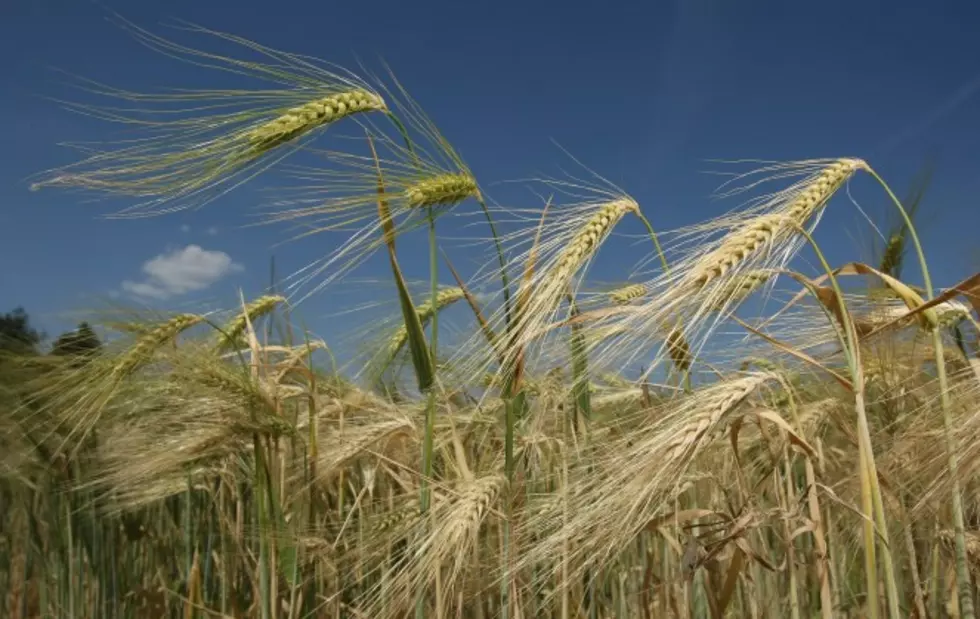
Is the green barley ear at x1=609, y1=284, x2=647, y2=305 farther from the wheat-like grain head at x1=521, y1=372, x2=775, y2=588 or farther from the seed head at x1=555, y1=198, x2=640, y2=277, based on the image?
the wheat-like grain head at x1=521, y1=372, x2=775, y2=588

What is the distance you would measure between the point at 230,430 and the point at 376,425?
0.43 m

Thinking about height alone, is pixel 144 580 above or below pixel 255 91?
below

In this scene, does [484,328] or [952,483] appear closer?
[952,483]

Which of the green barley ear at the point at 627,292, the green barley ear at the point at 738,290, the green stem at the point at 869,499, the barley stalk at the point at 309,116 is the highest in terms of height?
the barley stalk at the point at 309,116

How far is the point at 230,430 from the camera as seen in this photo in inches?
91.1

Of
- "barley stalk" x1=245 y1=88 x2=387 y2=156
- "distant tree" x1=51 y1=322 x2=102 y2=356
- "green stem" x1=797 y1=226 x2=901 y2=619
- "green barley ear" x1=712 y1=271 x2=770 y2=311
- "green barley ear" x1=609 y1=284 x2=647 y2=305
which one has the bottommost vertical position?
"green stem" x1=797 y1=226 x2=901 y2=619

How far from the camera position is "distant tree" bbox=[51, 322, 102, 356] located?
299 centimetres

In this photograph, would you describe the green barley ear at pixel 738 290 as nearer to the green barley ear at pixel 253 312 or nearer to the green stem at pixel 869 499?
the green stem at pixel 869 499

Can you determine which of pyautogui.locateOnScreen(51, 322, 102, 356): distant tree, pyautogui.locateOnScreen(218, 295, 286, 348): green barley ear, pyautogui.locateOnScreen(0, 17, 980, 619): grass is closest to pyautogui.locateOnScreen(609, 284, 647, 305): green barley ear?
→ pyautogui.locateOnScreen(0, 17, 980, 619): grass

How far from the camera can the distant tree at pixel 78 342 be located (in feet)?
9.82

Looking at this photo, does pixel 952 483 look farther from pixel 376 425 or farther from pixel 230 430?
pixel 230 430

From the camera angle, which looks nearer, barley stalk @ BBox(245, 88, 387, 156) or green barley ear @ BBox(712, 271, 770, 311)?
green barley ear @ BBox(712, 271, 770, 311)

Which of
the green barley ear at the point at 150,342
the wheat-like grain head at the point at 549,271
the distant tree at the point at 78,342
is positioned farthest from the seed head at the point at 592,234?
the distant tree at the point at 78,342

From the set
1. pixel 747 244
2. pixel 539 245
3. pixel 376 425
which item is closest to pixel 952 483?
pixel 747 244
